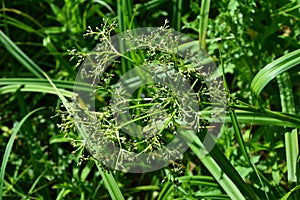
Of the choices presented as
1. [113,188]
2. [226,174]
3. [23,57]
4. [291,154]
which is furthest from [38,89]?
[291,154]

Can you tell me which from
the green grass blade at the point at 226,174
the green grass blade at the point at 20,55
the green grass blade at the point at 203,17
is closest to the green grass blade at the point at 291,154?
the green grass blade at the point at 226,174

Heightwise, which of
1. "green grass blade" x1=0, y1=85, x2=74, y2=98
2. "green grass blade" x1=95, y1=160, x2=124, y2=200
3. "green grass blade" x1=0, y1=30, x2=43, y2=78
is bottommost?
"green grass blade" x1=95, y1=160, x2=124, y2=200

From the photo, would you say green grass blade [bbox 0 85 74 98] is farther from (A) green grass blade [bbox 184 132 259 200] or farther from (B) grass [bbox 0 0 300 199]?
(A) green grass blade [bbox 184 132 259 200]

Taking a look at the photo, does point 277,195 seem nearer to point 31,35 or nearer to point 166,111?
point 166,111

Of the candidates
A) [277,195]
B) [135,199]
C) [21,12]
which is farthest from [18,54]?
[277,195]

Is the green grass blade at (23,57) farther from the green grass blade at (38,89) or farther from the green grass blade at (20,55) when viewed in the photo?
the green grass blade at (38,89)

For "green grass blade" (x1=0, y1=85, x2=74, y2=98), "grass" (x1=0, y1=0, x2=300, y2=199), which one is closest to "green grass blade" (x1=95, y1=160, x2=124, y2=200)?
"grass" (x1=0, y1=0, x2=300, y2=199)

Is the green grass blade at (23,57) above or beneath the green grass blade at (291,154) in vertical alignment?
→ above

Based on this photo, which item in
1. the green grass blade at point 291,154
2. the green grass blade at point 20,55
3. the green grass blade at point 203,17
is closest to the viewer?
the green grass blade at point 291,154

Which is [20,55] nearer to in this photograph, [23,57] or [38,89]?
[23,57]
